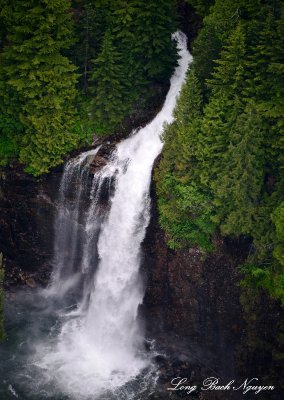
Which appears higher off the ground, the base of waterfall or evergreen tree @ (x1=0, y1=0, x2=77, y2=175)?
evergreen tree @ (x1=0, y1=0, x2=77, y2=175)

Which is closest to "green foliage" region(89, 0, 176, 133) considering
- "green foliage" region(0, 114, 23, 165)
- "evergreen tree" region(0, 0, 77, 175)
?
"evergreen tree" region(0, 0, 77, 175)

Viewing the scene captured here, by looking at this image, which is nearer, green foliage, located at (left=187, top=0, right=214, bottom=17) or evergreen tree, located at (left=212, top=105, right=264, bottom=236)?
evergreen tree, located at (left=212, top=105, right=264, bottom=236)

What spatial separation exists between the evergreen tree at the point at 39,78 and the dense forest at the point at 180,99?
9cm

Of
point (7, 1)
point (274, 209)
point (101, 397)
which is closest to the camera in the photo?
point (274, 209)

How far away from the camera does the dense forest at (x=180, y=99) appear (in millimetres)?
30625

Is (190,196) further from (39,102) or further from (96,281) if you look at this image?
(39,102)

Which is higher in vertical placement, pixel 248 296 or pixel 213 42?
pixel 213 42

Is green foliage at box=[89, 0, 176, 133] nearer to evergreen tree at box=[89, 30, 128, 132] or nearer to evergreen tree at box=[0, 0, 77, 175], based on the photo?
evergreen tree at box=[89, 30, 128, 132]

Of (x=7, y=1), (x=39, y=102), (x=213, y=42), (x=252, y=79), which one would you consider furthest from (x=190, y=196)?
(x=7, y=1)

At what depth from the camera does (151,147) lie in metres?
37.9

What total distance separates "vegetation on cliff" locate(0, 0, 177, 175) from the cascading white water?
120 inches

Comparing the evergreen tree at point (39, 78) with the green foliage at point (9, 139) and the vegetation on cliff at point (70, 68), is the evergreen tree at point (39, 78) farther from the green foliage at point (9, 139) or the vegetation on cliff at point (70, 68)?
the green foliage at point (9, 139)

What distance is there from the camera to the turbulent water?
35188 millimetres

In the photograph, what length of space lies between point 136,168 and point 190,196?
5.71 m
